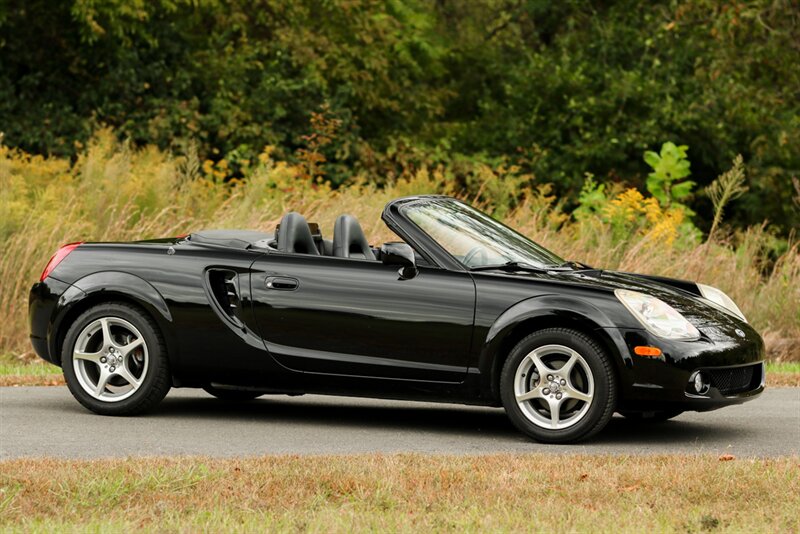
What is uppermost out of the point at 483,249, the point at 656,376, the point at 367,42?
the point at 367,42

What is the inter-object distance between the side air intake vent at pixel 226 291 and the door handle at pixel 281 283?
215mm

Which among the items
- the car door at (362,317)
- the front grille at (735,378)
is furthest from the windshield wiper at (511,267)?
the front grille at (735,378)

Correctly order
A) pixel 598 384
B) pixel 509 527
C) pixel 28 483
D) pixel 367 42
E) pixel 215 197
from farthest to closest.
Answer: pixel 367 42
pixel 215 197
pixel 598 384
pixel 28 483
pixel 509 527

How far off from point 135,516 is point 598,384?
314cm

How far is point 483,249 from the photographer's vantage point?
9039 millimetres

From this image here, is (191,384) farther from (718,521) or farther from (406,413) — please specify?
(718,521)

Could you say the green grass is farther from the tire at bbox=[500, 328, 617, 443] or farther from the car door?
the car door

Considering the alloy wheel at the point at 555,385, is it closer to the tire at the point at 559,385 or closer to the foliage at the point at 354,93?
the tire at the point at 559,385

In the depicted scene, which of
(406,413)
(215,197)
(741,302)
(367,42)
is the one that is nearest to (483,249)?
(406,413)

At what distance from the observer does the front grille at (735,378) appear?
8.48 meters

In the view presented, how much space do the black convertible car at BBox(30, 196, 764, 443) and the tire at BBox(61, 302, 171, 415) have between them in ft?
Result: 0.03

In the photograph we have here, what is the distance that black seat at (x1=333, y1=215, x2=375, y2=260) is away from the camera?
925cm

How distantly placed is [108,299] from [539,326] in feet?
9.21

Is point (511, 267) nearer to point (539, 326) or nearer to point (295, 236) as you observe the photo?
point (539, 326)
